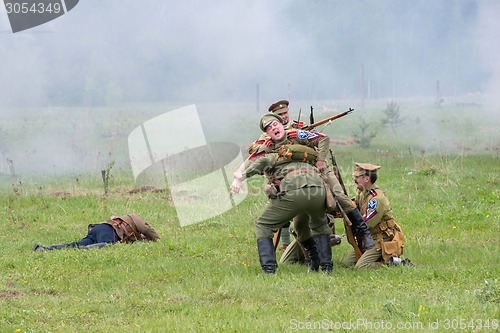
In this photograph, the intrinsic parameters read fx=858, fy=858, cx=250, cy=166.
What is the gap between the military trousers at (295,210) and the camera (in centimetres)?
982

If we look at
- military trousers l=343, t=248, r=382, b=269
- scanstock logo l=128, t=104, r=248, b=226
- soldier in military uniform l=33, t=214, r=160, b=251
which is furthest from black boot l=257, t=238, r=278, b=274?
scanstock logo l=128, t=104, r=248, b=226

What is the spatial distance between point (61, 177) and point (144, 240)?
9.38 m

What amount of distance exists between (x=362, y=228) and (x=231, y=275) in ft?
5.61

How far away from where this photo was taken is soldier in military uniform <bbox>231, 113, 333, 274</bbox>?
9.84 metres

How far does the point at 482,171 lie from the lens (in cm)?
1873

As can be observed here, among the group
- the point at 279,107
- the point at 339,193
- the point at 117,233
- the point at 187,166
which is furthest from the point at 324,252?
the point at 187,166

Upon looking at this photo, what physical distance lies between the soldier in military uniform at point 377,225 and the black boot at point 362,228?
6 centimetres

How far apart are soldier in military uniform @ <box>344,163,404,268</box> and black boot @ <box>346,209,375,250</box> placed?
0.06 meters

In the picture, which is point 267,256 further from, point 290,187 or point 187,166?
point 187,166

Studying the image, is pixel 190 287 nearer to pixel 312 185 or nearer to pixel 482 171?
pixel 312 185

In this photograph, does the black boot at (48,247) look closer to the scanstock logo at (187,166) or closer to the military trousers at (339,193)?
the scanstock logo at (187,166)

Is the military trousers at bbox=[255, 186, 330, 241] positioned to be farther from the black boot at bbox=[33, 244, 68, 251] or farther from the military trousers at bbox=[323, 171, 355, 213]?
the black boot at bbox=[33, 244, 68, 251]

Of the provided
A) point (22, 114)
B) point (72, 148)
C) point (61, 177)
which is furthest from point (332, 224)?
point (22, 114)

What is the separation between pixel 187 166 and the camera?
2236 cm
